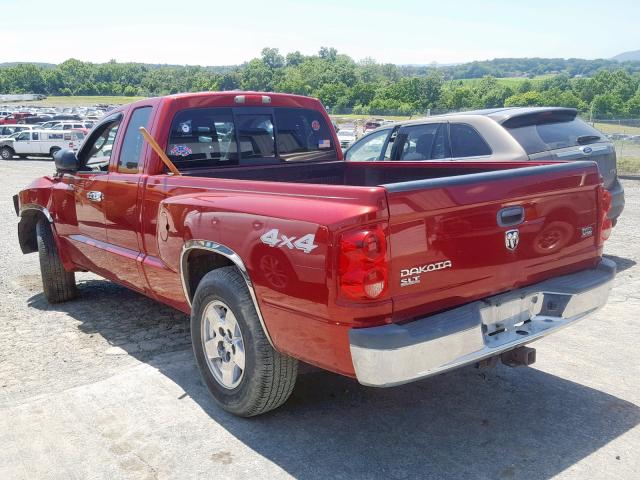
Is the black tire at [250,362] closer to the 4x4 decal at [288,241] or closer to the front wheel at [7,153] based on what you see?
the 4x4 decal at [288,241]

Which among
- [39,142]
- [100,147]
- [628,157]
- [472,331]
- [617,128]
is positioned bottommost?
[628,157]

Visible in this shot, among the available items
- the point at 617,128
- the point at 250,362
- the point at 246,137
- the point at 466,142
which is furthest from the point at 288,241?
the point at 617,128

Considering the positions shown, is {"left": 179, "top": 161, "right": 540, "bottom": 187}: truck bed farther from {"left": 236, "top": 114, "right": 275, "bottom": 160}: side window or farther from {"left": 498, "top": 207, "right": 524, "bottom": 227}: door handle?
{"left": 498, "top": 207, "right": 524, "bottom": 227}: door handle

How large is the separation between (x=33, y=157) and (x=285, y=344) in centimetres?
3486

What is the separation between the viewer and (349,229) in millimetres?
2994

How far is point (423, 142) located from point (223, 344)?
4708 mm

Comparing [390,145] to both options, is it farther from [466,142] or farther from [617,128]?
[617,128]

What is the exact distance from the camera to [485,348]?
131 inches

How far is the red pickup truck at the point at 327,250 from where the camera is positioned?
3.04 m

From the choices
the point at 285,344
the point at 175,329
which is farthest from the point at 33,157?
the point at 285,344

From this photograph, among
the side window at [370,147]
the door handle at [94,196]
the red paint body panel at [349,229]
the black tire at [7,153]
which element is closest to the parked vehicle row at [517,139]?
the side window at [370,147]

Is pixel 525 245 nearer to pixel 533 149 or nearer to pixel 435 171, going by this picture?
pixel 435 171

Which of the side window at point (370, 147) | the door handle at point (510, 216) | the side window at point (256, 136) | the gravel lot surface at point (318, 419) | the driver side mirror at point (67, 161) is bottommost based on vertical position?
the gravel lot surface at point (318, 419)

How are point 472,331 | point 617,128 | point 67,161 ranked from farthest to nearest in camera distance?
point 617,128, point 67,161, point 472,331
